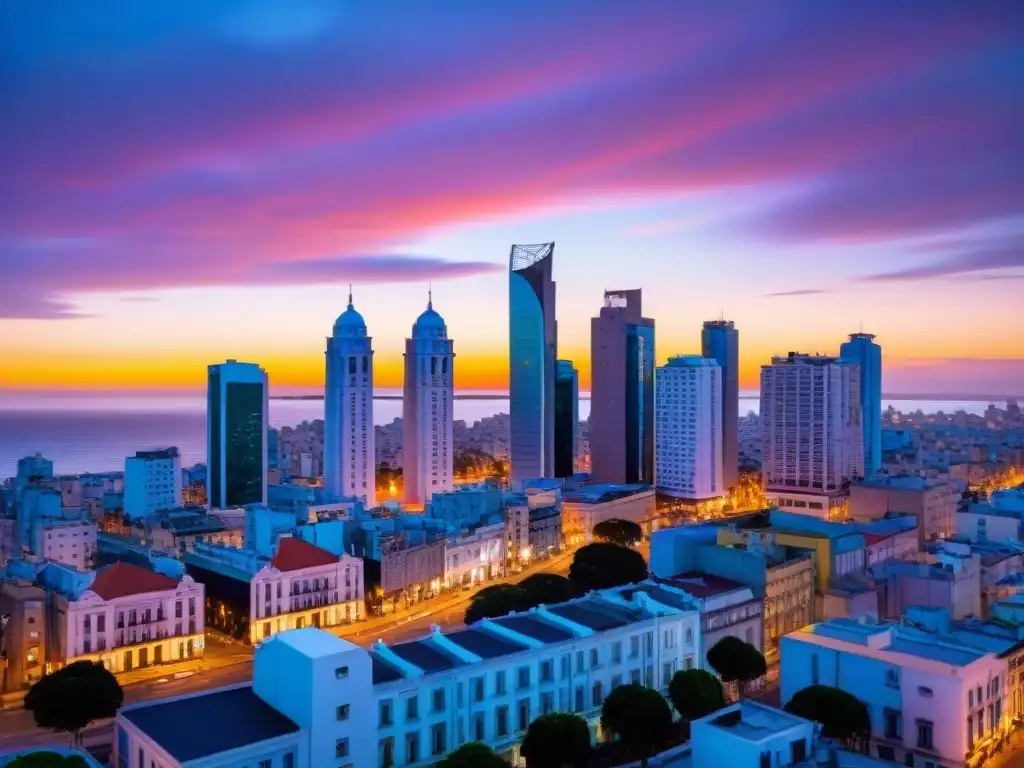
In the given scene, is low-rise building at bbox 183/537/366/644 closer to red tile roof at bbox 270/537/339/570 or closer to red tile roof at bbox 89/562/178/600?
red tile roof at bbox 270/537/339/570

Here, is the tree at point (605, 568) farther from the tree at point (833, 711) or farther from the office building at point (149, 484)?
the office building at point (149, 484)

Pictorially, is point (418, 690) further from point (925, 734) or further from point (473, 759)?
point (925, 734)

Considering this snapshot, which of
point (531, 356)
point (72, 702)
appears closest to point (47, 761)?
point (72, 702)

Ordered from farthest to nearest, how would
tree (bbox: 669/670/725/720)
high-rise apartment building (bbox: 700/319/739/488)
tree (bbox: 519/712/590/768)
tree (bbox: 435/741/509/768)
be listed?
high-rise apartment building (bbox: 700/319/739/488)
tree (bbox: 669/670/725/720)
tree (bbox: 519/712/590/768)
tree (bbox: 435/741/509/768)

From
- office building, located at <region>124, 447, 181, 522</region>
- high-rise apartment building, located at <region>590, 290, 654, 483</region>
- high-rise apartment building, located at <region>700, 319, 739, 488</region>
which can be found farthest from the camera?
high-rise apartment building, located at <region>590, 290, 654, 483</region>

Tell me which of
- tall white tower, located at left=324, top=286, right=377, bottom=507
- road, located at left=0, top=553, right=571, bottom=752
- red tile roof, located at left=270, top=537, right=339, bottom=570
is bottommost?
road, located at left=0, top=553, right=571, bottom=752

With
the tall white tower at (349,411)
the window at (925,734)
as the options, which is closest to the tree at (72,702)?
the window at (925,734)

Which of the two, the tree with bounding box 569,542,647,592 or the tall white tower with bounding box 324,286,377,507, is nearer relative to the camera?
the tree with bounding box 569,542,647,592

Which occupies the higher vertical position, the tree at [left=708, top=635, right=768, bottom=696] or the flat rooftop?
the flat rooftop

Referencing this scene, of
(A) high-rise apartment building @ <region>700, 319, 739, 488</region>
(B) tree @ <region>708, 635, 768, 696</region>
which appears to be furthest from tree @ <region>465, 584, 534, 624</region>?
(A) high-rise apartment building @ <region>700, 319, 739, 488</region>
